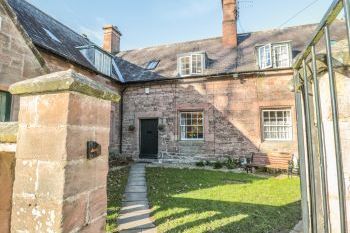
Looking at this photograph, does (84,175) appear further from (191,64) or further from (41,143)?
(191,64)

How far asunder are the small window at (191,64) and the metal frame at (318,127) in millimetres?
12250

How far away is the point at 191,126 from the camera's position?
556 inches

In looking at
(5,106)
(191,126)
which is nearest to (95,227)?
(5,106)

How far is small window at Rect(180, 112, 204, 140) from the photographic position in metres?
13.9

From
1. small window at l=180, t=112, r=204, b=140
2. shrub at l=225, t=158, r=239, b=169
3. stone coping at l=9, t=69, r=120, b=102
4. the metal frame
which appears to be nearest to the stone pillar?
stone coping at l=9, t=69, r=120, b=102

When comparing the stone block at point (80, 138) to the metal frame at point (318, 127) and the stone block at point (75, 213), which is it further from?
the metal frame at point (318, 127)

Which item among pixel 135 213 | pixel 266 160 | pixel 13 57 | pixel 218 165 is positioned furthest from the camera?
pixel 218 165

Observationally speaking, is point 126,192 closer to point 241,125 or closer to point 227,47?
point 241,125

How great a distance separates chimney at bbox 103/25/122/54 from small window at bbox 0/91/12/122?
13.6 m

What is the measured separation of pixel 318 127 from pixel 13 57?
694cm

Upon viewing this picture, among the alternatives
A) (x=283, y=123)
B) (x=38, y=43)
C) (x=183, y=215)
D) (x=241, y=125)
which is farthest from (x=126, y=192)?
(x=283, y=123)

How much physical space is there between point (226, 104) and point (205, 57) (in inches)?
121

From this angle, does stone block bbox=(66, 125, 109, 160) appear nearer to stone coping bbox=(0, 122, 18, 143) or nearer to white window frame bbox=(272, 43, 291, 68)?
stone coping bbox=(0, 122, 18, 143)

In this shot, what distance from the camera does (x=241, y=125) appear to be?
12969mm
